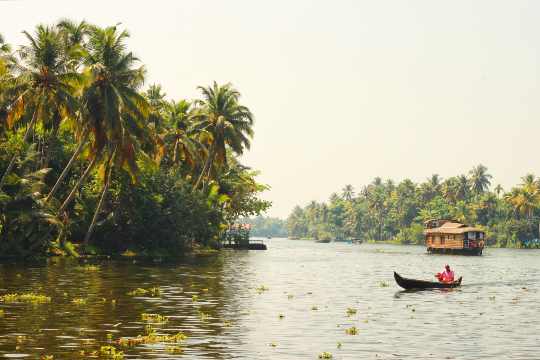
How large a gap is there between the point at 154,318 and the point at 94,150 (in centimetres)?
3321

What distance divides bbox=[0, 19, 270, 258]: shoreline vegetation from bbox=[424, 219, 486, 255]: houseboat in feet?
145

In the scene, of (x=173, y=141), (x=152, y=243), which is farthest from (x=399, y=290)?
(x=173, y=141)

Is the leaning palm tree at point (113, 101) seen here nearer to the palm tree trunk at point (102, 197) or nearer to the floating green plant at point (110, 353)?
A: the palm tree trunk at point (102, 197)

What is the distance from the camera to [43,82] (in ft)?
184

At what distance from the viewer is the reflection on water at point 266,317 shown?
22125 millimetres

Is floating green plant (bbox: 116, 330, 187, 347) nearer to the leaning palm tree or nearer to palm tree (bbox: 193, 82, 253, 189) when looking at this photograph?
the leaning palm tree

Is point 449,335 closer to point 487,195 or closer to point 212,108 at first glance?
point 212,108

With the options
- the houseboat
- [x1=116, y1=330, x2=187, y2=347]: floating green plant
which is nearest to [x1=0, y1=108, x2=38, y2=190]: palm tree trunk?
[x1=116, y1=330, x2=187, y2=347]: floating green plant

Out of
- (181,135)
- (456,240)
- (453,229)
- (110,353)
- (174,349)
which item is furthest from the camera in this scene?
(453,229)

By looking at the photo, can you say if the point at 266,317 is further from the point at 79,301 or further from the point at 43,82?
the point at 43,82

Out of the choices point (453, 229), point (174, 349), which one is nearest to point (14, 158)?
point (174, 349)

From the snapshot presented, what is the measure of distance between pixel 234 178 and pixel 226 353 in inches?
3363

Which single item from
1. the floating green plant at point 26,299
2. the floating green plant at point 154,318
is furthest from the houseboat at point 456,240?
Answer: the floating green plant at point 154,318

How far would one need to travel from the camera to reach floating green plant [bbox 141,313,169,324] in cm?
2720
